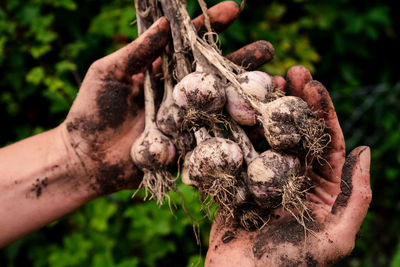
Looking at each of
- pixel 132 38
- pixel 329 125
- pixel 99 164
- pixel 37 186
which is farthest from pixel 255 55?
pixel 37 186

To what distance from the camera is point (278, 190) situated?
1531mm

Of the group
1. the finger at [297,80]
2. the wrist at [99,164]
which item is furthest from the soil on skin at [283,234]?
the wrist at [99,164]

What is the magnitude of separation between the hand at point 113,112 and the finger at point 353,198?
2.38 ft

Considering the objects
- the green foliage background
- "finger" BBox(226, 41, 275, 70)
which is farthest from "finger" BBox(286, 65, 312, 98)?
the green foliage background

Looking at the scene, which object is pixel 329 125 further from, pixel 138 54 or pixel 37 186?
pixel 37 186

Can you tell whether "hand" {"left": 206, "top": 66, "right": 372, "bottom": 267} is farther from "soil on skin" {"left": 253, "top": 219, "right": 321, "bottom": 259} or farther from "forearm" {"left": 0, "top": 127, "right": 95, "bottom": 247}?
"forearm" {"left": 0, "top": 127, "right": 95, "bottom": 247}

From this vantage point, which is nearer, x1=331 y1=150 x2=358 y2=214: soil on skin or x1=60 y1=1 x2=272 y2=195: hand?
x1=331 y1=150 x2=358 y2=214: soil on skin

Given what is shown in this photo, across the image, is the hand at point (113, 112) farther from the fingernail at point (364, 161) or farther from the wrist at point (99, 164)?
the fingernail at point (364, 161)

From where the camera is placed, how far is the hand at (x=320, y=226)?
1520 millimetres

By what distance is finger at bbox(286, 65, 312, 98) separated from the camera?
Result: 1.80 m

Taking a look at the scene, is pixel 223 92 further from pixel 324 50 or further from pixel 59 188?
pixel 324 50

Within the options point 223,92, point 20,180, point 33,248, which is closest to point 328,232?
point 223,92

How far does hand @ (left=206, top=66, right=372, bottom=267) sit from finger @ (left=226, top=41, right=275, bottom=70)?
32cm

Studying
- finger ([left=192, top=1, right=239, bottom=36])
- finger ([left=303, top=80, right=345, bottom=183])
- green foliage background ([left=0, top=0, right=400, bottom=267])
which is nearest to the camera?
finger ([left=303, top=80, right=345, bottom=183])
